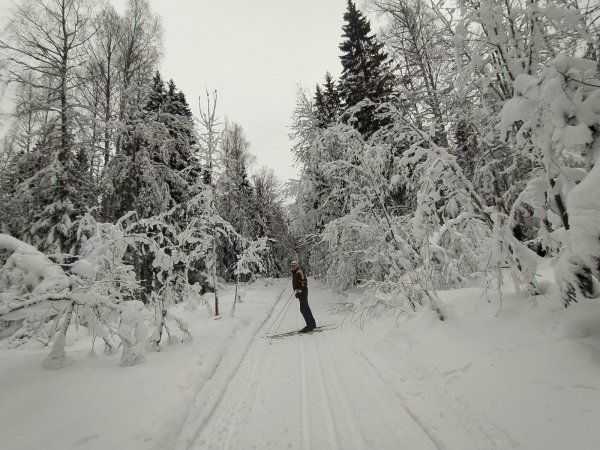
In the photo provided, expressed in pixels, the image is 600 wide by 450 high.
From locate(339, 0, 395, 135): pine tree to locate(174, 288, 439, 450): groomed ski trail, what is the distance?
36.4ft

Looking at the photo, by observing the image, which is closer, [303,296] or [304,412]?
[304,412]

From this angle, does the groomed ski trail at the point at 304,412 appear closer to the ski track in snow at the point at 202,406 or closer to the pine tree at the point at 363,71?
the ski track in snow at the point at 202,406

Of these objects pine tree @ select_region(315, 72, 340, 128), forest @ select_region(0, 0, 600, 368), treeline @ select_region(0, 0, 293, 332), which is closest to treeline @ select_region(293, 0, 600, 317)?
forest @ select_region(0, 0, 600, 368)

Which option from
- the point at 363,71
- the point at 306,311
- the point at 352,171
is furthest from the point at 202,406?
the point at 363,71

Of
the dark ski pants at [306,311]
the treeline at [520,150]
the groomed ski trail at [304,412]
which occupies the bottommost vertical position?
the groomed ski trail at [304,412]

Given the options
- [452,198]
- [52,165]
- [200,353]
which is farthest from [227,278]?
[452,198]

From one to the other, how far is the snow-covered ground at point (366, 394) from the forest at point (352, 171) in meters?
0.48

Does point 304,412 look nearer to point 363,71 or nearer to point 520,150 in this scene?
point 520,150

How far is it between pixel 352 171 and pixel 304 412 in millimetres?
5411

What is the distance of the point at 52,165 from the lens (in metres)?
11.9

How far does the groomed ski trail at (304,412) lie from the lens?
296 cm

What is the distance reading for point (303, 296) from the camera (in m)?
8.55

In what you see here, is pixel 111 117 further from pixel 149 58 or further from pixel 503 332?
pixel 503 332

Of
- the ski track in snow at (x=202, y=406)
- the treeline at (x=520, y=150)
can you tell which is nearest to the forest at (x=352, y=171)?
the treeline at (x=520, y=150)
